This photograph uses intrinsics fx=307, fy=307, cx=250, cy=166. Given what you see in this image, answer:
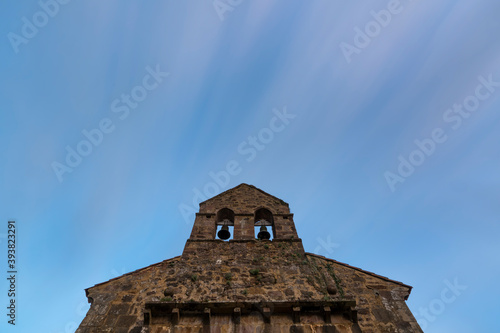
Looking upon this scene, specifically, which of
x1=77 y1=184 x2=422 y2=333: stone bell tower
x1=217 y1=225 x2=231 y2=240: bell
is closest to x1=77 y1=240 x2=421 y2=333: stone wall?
x1=77 y1=184 x2=422 y2=333: stone bell tower

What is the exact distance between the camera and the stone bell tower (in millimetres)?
6398

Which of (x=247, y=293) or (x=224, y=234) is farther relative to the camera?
(x=224, y=234)

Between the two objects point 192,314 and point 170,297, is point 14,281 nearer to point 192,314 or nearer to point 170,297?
point 170,297

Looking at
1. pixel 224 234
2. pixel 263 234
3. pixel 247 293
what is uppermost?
pixel 224 234

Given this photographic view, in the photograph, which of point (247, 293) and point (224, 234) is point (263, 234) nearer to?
point (224, 234)

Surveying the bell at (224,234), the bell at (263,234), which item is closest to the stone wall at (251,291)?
the bell at (263,234)

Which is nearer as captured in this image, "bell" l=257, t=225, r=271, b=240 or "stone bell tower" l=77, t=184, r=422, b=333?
"stone bell tower" l=77, t=184, r=422, b=333

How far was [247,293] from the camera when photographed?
23.6ft

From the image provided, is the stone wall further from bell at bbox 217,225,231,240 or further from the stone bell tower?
bell at bbox 217,225,231,240

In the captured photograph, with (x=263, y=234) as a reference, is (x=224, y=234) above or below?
above

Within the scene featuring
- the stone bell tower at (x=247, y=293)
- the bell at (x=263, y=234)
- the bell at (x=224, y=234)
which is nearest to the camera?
the stone bell tower at (x=247, y=293)

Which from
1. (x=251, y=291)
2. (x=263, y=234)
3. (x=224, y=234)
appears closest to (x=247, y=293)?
(x=251, y=291)

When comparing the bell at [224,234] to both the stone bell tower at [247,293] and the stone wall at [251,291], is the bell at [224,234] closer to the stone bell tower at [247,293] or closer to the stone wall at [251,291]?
the stone bell tower at [247,293]

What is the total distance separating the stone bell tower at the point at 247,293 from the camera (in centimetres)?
640
